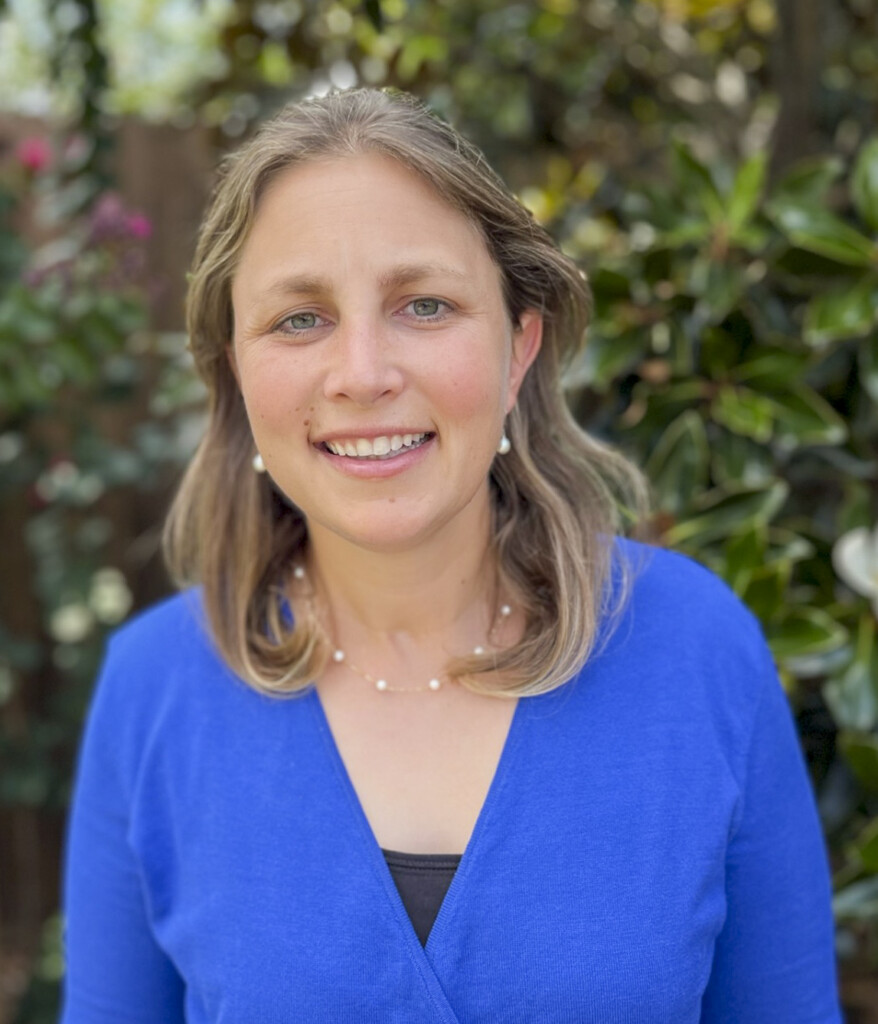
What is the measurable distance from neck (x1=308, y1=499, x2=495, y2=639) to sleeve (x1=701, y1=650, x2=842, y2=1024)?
0.37 metres

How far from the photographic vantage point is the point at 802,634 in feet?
5.60

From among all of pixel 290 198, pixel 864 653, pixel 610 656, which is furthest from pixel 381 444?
pixel 864 653

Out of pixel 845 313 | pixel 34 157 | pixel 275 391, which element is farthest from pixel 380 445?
pixel 34 157

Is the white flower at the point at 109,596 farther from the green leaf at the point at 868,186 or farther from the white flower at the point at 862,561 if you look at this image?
the green leaf at the point at 868,186

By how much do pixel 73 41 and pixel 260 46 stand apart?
0.40 metres

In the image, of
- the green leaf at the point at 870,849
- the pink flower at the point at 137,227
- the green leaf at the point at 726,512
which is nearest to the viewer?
the green leaf at the point at 870,849

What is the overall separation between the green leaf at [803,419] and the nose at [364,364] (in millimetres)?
859

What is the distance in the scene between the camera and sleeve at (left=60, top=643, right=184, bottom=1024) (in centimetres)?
138

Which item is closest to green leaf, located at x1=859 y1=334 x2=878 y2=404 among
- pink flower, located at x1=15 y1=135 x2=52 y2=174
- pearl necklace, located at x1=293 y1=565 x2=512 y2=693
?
pearl necklace, located at x1=293 y1=565 x2=512 y2=693

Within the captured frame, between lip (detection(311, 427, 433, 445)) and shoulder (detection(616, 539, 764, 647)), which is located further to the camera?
shoulder (detection(616, 539, 764, 647))

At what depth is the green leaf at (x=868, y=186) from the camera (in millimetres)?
1772

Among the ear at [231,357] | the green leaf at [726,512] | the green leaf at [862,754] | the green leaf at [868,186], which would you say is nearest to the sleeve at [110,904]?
the ear at [231,357]

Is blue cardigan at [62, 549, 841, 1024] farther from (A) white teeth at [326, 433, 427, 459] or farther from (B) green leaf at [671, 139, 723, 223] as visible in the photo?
(B) green leaf at [671, 139, 723, 223]

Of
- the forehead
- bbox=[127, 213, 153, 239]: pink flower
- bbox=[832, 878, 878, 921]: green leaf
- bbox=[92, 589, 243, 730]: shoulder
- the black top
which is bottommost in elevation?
bbox=[832, 878, 878, 921]: green leaf
